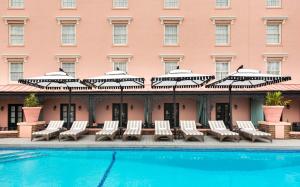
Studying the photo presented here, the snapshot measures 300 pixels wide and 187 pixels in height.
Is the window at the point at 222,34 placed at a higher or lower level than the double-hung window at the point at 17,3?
lower

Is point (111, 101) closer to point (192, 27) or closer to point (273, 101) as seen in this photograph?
point (192, 27)

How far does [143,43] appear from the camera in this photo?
2134 cm

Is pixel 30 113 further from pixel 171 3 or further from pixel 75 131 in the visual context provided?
pixel 171 3

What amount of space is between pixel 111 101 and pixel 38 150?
1039 centimetres

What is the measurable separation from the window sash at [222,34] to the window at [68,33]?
40.7 feet

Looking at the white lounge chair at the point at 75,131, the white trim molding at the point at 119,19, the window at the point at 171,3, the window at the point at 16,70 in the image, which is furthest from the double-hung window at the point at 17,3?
the white lounge chair at the point at 75,131

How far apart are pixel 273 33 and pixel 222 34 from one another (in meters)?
4.40

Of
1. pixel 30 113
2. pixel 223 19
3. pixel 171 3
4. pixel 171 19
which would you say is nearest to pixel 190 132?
pixel 30 113

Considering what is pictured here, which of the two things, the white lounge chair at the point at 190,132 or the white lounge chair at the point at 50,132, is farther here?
the white lounge chair at the point at 50,132

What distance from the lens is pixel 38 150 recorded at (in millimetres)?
11312

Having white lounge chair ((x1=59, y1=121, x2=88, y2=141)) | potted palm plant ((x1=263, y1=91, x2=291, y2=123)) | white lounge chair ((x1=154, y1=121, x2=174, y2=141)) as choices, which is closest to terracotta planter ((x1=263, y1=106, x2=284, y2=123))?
potted palm plant ((x1=263, y1=91, x2=291, y2=123))

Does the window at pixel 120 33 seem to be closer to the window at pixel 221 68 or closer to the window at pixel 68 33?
the window at pixel 68 33

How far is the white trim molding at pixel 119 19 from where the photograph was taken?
69.4 feet

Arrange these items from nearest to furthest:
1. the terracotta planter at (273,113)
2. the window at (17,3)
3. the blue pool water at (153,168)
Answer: the blue pool water at (153,168), the terracotta planter at (273,113), the window at (17,3)
